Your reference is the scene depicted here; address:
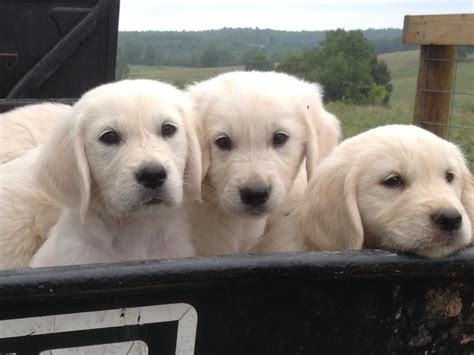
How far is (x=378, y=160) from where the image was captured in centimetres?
267

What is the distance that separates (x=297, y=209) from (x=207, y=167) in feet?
1.33

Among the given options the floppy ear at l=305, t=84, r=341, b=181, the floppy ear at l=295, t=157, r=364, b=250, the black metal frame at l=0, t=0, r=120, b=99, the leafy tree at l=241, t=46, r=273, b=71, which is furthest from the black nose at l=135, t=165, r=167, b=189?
the black metal frame at l=0, t=0, r=120, b=99

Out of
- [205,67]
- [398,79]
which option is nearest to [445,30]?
[205,67]

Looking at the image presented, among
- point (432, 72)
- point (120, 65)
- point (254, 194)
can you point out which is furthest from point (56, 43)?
point (432, 72)

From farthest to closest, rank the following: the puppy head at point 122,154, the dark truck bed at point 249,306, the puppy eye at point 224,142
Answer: the puppy eye at point 224,142, the puppy head at point 122,154, the dark truck bed at point 249,306

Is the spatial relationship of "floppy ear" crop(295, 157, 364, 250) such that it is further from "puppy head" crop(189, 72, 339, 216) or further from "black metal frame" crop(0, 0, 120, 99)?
"black metal frame" crop(0, 0, 120, 99)

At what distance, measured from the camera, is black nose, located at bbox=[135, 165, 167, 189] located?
2.54 meters

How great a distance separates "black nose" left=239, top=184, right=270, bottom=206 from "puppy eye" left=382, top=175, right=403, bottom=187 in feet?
1.52

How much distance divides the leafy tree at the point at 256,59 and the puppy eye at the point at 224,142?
1015mm

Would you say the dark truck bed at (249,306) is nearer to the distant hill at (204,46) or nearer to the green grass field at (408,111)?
the distant hill at (204,46)

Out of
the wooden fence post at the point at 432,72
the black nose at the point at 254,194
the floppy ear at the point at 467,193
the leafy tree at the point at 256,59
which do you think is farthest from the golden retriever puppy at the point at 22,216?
the wooden fence post at the point at 432,72

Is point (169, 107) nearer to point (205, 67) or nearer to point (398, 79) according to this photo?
point (205, 67)

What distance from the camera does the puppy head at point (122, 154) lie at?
8.47 ft

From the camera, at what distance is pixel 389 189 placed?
2.60 meters
